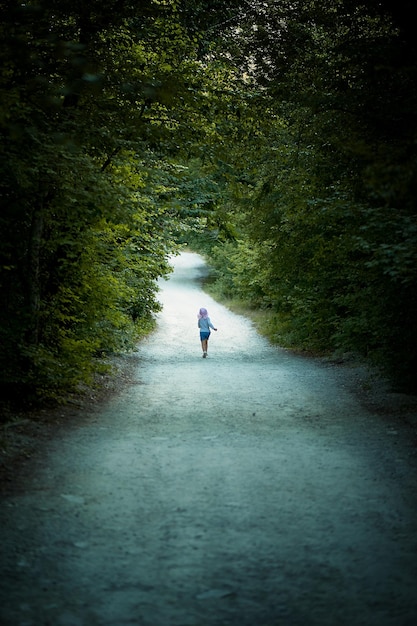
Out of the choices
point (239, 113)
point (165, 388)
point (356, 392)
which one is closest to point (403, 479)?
point (356, 392)

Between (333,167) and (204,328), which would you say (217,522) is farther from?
(204,328)

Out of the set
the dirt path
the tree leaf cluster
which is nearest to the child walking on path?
the tree leaf cluster

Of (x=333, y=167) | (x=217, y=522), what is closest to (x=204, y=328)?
(x=333, y=167)

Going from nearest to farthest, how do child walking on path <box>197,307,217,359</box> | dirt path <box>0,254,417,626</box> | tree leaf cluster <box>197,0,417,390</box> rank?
1. dirt path <box>0,254,417,626</box>
2. tree leaf cluster <box>197,0,417,390</box>
3. child walking on path <box>197,307,217,359</box>

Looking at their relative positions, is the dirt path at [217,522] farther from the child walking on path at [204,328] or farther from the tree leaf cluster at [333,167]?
the child walking on path at [204,328]

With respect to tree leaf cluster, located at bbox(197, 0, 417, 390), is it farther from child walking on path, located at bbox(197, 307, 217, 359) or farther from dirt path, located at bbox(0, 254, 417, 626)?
child walking on path, located at bbox(197, 307, 217, 359)

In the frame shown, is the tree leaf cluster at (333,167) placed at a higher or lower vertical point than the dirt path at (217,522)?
higher

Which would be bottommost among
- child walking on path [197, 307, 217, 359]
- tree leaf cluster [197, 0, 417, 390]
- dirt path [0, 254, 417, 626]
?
dirt path [0, 254, 417, 626]

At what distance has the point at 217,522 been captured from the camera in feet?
18.2

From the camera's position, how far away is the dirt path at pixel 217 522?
13.6 feet

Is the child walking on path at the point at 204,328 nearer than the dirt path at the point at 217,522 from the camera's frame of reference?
No

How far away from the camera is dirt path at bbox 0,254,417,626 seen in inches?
164

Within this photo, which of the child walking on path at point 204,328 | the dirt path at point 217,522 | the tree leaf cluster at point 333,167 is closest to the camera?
the dirt path at point 217,522

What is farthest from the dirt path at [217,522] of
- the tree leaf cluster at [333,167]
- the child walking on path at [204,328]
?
the child walking on path at [204,328]
